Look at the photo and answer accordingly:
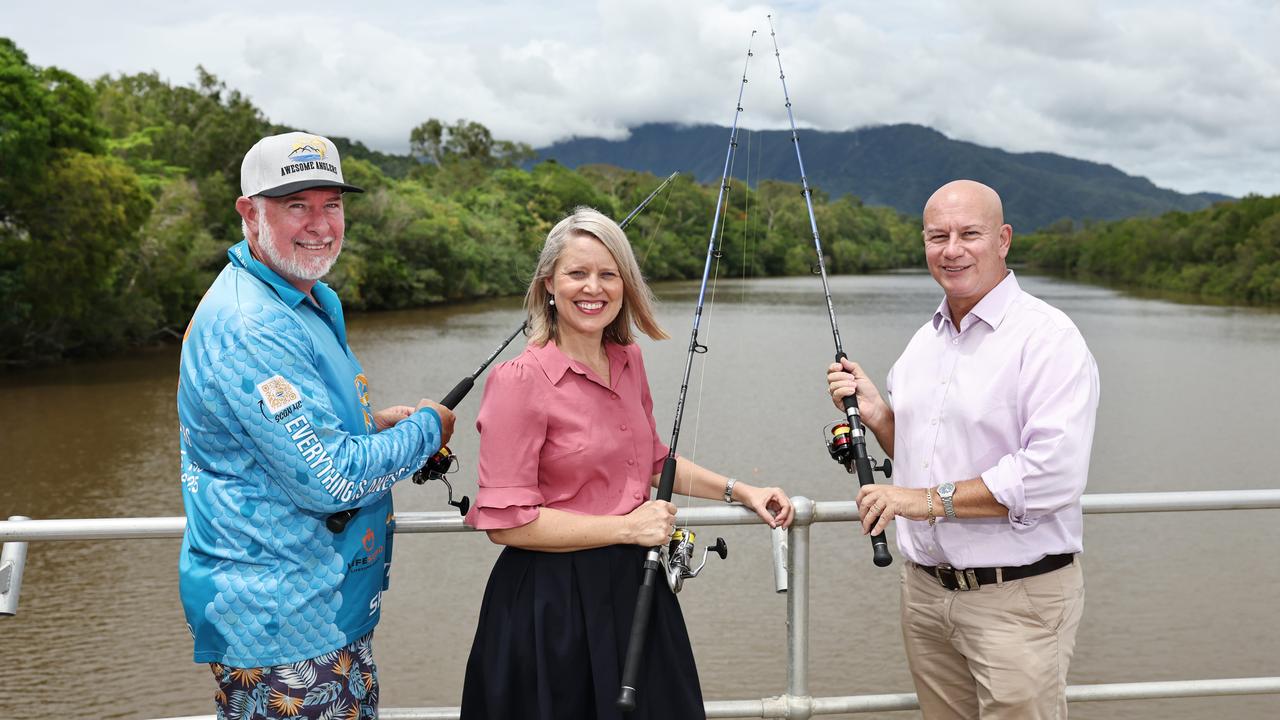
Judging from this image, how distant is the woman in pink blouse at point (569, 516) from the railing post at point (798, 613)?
1.50 ft

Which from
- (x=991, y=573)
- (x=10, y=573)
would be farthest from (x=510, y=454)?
(x=10, y=573)

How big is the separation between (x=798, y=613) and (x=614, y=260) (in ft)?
3.77

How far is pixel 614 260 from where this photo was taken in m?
2.37

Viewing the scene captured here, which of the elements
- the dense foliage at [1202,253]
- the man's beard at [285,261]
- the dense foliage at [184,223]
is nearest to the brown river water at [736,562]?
the dense foliage at [184,223]

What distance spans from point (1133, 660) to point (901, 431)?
352 inches

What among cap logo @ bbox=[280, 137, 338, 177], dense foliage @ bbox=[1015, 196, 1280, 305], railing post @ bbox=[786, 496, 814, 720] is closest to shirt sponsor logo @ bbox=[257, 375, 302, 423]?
cap logo @ bbox=[280, 137, 338, 177]

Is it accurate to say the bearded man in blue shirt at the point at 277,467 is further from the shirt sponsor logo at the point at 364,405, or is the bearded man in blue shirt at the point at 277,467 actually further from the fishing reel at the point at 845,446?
the fishing reel at the point at 845,446

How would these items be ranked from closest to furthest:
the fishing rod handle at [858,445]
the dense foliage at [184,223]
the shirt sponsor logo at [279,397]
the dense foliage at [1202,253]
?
the shirt sponsor logo at [279,397], the fishing rod handle at [858,445], the dense foliage at [184,223], the dense foliage at [1202,253]

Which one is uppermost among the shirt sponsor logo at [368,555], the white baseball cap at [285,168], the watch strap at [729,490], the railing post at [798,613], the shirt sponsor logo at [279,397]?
the white baseball cap at [285,168]

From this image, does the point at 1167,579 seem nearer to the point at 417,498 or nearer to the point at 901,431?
the point at 417,498

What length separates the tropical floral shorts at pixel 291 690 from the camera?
2.19 m

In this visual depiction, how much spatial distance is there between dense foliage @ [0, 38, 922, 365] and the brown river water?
215cm

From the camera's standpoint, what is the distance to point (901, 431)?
2814 millimetres

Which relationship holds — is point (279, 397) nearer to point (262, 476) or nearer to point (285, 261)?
point (262, 476)
